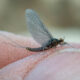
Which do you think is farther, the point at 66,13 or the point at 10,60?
the point at 66,13

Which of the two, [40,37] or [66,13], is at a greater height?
[66,13]

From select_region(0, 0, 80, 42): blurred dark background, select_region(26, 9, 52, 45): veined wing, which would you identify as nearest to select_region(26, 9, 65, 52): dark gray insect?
select_region(26, 9, 52, 45): veined wing

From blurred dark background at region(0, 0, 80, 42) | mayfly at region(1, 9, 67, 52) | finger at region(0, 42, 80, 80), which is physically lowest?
finger at region(0, 42, 80, 80)

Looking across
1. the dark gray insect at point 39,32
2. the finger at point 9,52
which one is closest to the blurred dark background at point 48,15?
the finger at point 9,52

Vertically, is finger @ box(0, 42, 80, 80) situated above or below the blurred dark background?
below

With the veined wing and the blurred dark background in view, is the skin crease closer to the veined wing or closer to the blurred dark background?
the veined wing

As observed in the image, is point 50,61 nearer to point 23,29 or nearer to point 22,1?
point 23,29

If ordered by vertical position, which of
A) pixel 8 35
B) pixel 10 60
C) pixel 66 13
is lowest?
pixel 10 60

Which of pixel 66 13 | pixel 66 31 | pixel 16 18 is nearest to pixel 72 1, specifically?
pixel 66 13
